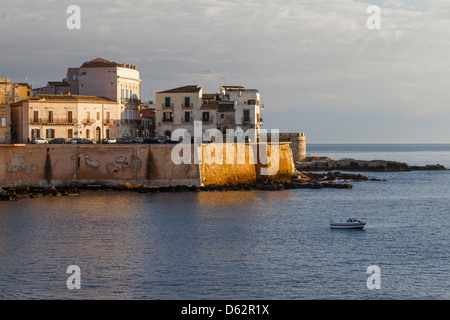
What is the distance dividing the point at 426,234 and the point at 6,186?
32729 mm

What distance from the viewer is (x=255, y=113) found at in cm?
7031

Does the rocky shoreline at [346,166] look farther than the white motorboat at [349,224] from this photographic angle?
Yes

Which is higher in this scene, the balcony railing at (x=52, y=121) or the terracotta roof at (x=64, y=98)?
the terracotta roof at (x=64, y=98)

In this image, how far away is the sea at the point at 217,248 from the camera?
26.3 metres

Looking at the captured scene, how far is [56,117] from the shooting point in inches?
2454

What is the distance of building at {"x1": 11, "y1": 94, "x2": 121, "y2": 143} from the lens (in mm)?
61312

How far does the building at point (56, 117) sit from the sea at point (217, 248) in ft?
36.7

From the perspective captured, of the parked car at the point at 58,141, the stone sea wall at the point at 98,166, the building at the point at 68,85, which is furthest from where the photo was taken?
the building at the point at 68,85

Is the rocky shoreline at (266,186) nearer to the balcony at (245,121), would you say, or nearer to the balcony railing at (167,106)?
the balcony at (245,121)

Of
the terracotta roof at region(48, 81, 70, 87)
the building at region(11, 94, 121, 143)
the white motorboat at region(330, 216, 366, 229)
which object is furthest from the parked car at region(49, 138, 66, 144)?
the white motorboat at region(330, 216, 366, 229)

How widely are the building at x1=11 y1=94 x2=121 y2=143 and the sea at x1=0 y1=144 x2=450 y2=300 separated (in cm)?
1119

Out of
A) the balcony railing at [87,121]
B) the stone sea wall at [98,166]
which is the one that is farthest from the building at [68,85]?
the stone sea wall at [98,166]

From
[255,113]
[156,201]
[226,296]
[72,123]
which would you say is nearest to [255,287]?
[226,296]

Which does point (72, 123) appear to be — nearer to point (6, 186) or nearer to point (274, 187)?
point (6, 186)
